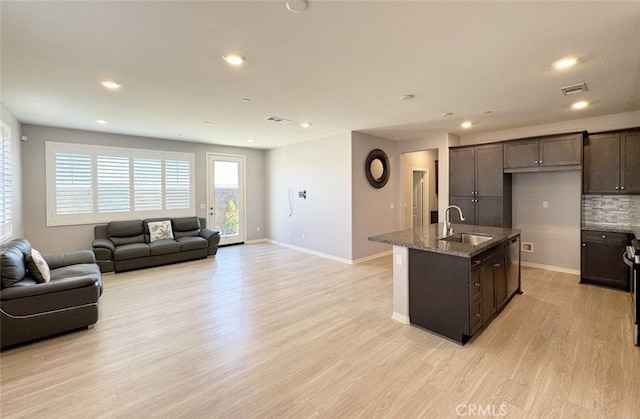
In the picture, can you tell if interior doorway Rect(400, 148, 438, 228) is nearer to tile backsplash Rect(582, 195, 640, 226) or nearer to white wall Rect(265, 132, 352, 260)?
white wall Rect(265, 132, 352, 260)

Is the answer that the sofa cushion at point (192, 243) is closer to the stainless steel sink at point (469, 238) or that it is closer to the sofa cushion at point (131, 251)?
the sofa cushion at point (131, 251)

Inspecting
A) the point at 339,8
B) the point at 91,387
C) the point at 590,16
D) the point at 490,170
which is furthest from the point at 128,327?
the point at 490,170

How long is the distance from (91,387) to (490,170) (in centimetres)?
608

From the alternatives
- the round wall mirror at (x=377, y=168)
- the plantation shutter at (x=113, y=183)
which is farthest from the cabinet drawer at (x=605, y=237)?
the plantation shutter at (x=113, y=183)

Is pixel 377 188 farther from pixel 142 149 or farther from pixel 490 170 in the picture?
pixel 142 149

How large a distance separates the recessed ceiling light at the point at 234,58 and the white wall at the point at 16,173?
3894mm

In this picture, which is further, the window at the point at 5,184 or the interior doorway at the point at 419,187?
the interior doorway at the point at 419,187

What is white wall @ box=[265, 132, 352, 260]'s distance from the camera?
5.81m

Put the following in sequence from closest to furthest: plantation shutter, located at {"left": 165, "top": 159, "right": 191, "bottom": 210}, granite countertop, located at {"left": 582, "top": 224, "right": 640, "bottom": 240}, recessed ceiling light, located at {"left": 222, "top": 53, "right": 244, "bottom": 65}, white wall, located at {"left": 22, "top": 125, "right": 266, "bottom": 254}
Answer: recessed ceiling light, located at {"left": 222, "top": 53, "right": 244, "bottom": 65}
granite countertop, located at {"left": 582, "top": 224, "right": 640, "bottom": 240}
white wall, located at {"left": 22, "top": 125, "right": 266, "bottom": 254}
plantation shutter, located at {"left": 165, "top": 159, "right": 191, "bottom": 210}

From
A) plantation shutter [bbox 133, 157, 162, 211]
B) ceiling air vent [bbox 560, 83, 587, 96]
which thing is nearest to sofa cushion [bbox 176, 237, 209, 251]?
plantation shutter [bbox 133, 157, 162, 211]

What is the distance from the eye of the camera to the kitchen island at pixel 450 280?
8.72 feet

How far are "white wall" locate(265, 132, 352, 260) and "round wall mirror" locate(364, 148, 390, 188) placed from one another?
55cm

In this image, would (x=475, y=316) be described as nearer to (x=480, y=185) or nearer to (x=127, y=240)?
(x=480, y=185)

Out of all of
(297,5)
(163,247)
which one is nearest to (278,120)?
(297,5)
